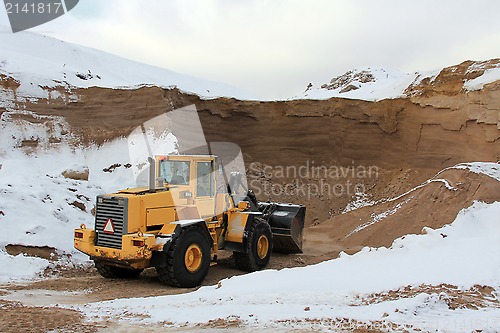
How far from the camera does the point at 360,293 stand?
587 centimetres

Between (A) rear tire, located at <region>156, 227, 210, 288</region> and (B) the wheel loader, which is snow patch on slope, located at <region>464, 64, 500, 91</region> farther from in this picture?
(A) rear tire, located at <region>156, 227, 210, 288</region>

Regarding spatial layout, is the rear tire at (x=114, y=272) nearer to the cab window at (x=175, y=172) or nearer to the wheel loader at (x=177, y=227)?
the wheel loader at (x=177, y=227)

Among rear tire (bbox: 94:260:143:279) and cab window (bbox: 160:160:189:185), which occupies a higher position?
cab window (bbox: 160:160:189:185)

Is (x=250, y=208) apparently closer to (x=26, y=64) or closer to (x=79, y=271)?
(x=79, y=271)

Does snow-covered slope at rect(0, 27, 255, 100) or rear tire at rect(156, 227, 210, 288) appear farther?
snow-covered slope at rect(0, 27, 255, 100)

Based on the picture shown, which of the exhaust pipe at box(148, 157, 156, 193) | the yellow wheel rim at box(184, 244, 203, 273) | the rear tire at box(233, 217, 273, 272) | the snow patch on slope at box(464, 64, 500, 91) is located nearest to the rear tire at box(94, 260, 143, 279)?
the yellow wheel rim at box(184, 244, 203, 273)

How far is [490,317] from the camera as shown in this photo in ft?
16.0

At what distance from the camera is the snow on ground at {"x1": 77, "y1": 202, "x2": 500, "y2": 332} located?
4.95 m

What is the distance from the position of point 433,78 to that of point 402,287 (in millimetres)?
14394

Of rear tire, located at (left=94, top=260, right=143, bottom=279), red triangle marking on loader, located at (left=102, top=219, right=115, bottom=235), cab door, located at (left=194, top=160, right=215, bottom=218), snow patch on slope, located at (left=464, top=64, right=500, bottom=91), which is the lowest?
rear tire, located at (left=94, top=260, right=143, bottom=279)

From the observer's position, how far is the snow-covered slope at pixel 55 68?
1616 cm

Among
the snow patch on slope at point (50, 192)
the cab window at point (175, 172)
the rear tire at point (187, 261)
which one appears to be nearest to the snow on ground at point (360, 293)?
the rear tire at point (187, 261)

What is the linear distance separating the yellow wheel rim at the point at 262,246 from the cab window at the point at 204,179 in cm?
154

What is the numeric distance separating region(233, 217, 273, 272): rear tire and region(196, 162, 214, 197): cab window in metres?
1.23
